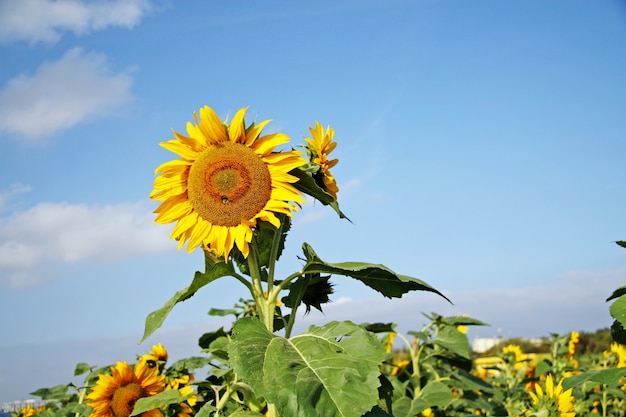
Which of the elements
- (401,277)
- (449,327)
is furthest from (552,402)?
(401,277)

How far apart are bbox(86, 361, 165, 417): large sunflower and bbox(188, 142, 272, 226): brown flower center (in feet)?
4.61

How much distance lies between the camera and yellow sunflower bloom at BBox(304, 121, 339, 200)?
277 cm

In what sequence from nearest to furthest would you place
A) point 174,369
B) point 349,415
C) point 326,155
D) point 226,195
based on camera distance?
1. point 349,415
2. point 226,195
3. point 326,155
4. point 174,369

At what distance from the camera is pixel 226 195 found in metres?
2.55

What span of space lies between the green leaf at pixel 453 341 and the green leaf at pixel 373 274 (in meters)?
2.33

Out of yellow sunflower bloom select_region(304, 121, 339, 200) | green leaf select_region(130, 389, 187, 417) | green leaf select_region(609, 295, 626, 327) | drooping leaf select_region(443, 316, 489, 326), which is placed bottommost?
green leaf select_region(130, 389, 187, 417)

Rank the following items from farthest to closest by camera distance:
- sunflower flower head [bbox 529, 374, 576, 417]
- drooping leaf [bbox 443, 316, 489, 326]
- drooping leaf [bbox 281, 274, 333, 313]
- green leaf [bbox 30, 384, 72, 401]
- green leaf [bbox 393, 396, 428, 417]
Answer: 1. drooping leaf [bbox 443, 316, 489, 326]
2. green leaf [bbox 30, 384, 72, 401]
3. green leaf [bbox 393, 396, 428, 417]
4. sunflower flower head [bbox 529, 374, 576, 417]
5. drooping leaf [bbox 281, 274, 333, 313]

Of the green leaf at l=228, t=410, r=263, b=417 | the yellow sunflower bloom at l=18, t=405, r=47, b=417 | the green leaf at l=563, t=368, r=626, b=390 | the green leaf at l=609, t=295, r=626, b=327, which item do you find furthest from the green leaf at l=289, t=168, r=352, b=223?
the yellow sunflower bloom at l=18, t=405, r=47, b=417

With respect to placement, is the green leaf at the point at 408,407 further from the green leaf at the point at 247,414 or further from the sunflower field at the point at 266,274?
the green leaf at the point at 247,414

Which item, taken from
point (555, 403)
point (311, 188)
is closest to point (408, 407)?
point (555, 403)

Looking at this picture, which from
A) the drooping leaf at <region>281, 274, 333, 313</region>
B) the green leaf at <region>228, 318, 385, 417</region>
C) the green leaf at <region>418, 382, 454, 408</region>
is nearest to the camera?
the green leaf at <region>228, 318, 385, 417</region>

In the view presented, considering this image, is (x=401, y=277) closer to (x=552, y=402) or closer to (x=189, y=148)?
(x=189, y=148)

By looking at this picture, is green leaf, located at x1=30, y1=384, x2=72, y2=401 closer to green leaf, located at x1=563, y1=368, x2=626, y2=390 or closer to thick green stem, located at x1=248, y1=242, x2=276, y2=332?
thick green stem, located at x1=248, y1=242, x2=276, y2=332

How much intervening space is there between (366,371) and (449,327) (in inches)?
109
